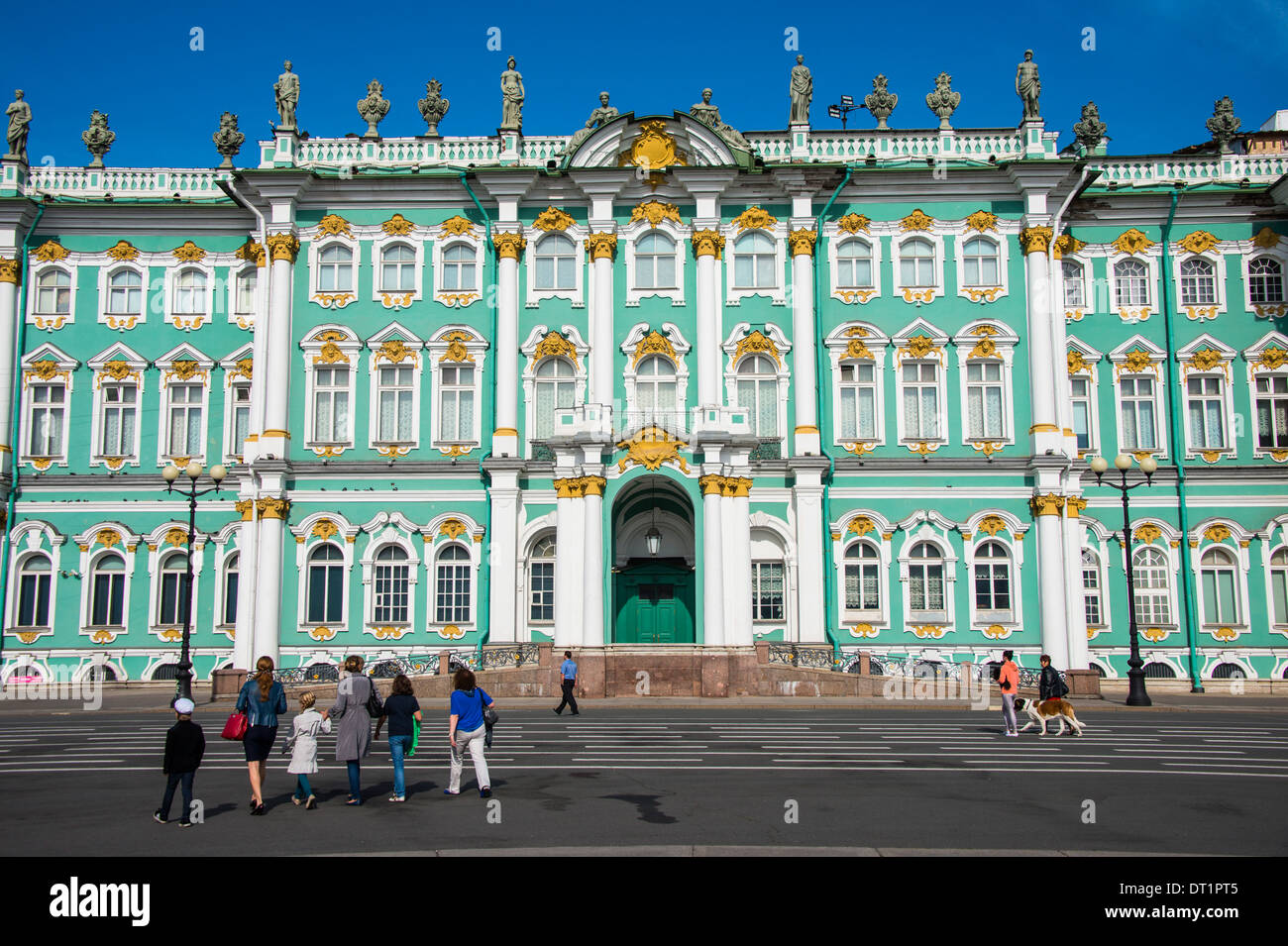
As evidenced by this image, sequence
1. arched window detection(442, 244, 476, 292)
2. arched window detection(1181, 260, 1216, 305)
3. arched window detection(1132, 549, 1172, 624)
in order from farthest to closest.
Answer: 1. arched window detection(1181, 260, 1216, 305)
2. arched window detection(442, 244, 476, 292)
3. arched window detection(1132, 549, 1172, 624)

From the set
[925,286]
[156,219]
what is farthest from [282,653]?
[925,286]

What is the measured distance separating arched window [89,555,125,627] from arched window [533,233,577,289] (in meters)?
16.7

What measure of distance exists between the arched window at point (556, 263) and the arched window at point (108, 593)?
658 inches

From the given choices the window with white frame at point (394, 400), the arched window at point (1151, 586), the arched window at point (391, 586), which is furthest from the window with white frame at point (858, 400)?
the arched window at point (391, 586)

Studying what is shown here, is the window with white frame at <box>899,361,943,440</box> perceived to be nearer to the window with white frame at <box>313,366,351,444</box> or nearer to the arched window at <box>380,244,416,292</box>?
the arched window at <box>380,244,416,292</box>

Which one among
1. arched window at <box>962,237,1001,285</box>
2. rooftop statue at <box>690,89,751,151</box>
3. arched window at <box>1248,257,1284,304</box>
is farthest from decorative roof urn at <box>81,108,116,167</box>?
arched window at <box>1248,257,1284,304</box>

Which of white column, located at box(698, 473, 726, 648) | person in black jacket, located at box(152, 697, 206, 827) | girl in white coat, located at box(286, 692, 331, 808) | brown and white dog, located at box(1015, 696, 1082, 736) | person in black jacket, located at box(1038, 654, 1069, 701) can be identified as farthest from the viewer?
white column, located at box(698, 473, 726, 648)

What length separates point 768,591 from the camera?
1430 inches

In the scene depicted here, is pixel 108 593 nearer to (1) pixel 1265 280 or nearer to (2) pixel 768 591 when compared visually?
(2) pixel 768 591

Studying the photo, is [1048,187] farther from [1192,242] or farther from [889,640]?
[889,640]

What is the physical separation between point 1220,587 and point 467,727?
3056 cm

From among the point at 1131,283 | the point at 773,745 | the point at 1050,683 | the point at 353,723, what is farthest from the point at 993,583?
the point at 353,723

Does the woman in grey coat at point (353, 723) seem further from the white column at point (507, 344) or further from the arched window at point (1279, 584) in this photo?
the arched window at point (1279, 584)

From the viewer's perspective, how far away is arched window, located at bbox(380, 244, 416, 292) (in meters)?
38.1
